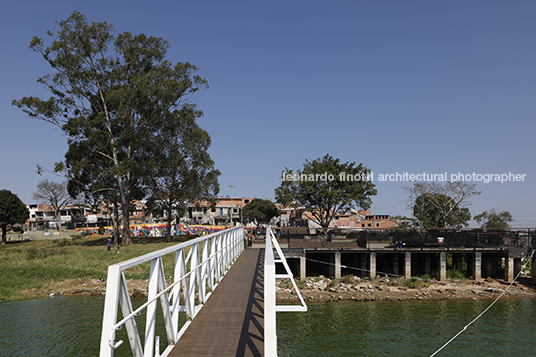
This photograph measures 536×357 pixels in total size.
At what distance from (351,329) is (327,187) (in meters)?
31.8

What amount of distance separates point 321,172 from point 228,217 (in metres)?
47.1

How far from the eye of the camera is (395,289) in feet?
86.6

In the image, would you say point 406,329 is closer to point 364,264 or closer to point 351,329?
point 351,329

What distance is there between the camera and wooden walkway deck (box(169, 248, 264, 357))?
5.45 m

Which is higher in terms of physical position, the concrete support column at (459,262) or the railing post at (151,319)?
the railing post at (151,319)

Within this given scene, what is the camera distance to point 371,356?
15.0 metres

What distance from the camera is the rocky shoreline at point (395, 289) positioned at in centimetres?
2447

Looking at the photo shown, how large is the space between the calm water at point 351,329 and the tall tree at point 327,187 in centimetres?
2531

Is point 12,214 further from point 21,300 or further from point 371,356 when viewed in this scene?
point 371,356

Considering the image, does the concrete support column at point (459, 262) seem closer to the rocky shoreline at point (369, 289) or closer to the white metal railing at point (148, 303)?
the rocky shoreline at point (369, 289)

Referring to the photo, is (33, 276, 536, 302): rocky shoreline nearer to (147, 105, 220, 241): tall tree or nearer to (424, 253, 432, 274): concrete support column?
(424, 253, 432, 274): concrete support column

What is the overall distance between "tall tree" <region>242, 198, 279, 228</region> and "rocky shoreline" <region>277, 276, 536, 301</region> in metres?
56.6

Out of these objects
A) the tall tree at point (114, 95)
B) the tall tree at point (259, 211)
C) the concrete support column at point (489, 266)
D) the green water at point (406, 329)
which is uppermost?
the tall tree at point (114, 95)

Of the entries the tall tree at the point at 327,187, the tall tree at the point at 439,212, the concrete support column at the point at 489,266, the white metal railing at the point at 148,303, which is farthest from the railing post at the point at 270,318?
the tall tree at the point at 439,212
